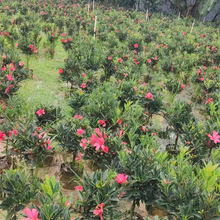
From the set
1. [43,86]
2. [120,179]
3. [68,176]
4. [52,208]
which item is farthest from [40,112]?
[43,86]

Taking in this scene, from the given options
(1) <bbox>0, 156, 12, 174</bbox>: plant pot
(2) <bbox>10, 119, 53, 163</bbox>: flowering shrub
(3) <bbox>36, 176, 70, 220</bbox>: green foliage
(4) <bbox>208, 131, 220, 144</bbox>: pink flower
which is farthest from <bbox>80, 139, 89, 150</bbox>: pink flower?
(4) <bbox>208, 131, 220, 144</bbox>: pink flower

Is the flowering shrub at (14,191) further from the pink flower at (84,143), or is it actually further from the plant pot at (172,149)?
the plant pot at (172,149)

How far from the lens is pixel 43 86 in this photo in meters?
5.74

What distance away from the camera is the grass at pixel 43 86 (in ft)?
16.0

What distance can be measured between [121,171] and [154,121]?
8.84 feet

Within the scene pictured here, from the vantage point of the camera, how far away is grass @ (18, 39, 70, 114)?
4883 millimetres

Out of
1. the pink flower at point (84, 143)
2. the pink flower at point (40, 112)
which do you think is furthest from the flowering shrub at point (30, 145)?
the pink flower at point (40, 112)

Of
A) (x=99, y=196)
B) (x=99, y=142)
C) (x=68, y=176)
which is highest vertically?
(x=99, y=142)

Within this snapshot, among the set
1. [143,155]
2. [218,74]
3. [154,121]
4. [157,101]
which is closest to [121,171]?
[143,155]

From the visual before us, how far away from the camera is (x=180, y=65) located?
6.15 metres

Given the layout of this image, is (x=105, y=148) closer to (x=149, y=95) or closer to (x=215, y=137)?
(x=215, y=137)

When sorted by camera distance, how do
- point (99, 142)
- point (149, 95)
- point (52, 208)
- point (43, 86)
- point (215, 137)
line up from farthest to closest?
point (43, 86) → point (149, 95) → point (215, 137) → point (99, 142) → point (52, 208)

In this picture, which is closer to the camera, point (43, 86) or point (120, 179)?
point (120, 179)

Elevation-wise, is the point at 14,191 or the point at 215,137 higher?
the point at 215,137
